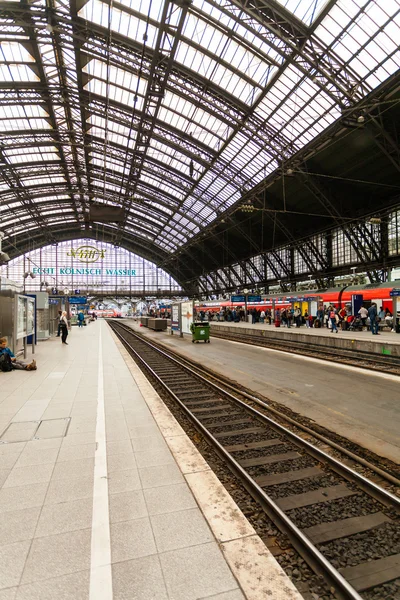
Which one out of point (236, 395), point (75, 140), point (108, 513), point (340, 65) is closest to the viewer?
point (108, 513)

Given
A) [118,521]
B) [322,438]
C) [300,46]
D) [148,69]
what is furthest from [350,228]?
[118,521]

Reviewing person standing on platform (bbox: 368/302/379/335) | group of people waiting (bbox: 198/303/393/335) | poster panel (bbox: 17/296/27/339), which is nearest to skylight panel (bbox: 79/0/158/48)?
poster panel (bbox: 17/296/27/339)

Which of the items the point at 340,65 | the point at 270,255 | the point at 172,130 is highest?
the point at 172,130

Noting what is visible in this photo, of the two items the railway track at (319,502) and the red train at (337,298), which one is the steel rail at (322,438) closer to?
the railway track at (319,502)

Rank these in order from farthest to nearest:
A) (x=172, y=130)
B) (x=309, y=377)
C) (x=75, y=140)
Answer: (x=75, y=140) < (x=172, y=130) < (x=309, y=377)

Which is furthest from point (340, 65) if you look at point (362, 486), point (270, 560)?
point (270, 560)

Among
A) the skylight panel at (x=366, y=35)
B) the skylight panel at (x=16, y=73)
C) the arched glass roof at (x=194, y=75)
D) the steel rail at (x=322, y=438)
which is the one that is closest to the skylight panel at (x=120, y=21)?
the arched glass roof at (x=194, y=75)

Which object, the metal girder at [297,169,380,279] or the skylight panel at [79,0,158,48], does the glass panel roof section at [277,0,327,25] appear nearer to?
the skylight panel at [79,0,158,48]

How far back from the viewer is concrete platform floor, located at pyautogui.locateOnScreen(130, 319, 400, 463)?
5.36m

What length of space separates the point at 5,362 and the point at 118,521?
8.41m

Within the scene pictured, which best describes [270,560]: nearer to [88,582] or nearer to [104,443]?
[88,582]

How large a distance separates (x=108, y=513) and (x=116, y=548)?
1.60 ft

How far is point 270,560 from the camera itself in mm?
2355

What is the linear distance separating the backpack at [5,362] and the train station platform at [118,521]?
15.2 ft
